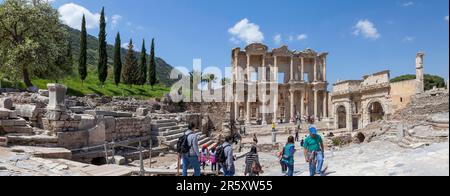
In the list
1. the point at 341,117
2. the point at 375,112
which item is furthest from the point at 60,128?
the point at 341,117

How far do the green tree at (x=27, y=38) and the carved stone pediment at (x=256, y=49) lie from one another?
25182 mm

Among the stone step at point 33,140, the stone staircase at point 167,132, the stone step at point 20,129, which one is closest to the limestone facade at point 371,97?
the stone staircase at point 167,132

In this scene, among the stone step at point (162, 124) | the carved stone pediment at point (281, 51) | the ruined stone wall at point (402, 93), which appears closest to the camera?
the stone step at point (162, 124)

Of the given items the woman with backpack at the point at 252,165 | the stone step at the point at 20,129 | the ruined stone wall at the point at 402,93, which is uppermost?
the ruined stone wall at the point at 402,93

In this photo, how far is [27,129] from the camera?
11.0m

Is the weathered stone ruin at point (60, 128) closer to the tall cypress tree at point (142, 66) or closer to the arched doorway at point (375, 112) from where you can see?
the arched doorway at point (375, 112)

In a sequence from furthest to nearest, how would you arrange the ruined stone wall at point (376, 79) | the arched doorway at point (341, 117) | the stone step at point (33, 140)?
the arched doorway at point (341, 117) < the ruined stone wall at point (376, 79) < the stone step at point (33, 140)

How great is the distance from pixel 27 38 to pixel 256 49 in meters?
29.0

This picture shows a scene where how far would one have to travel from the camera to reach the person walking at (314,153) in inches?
280

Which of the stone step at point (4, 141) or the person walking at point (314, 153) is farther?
the stone step at point (4, 141)

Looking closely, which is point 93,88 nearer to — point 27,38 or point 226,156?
point 27,38
